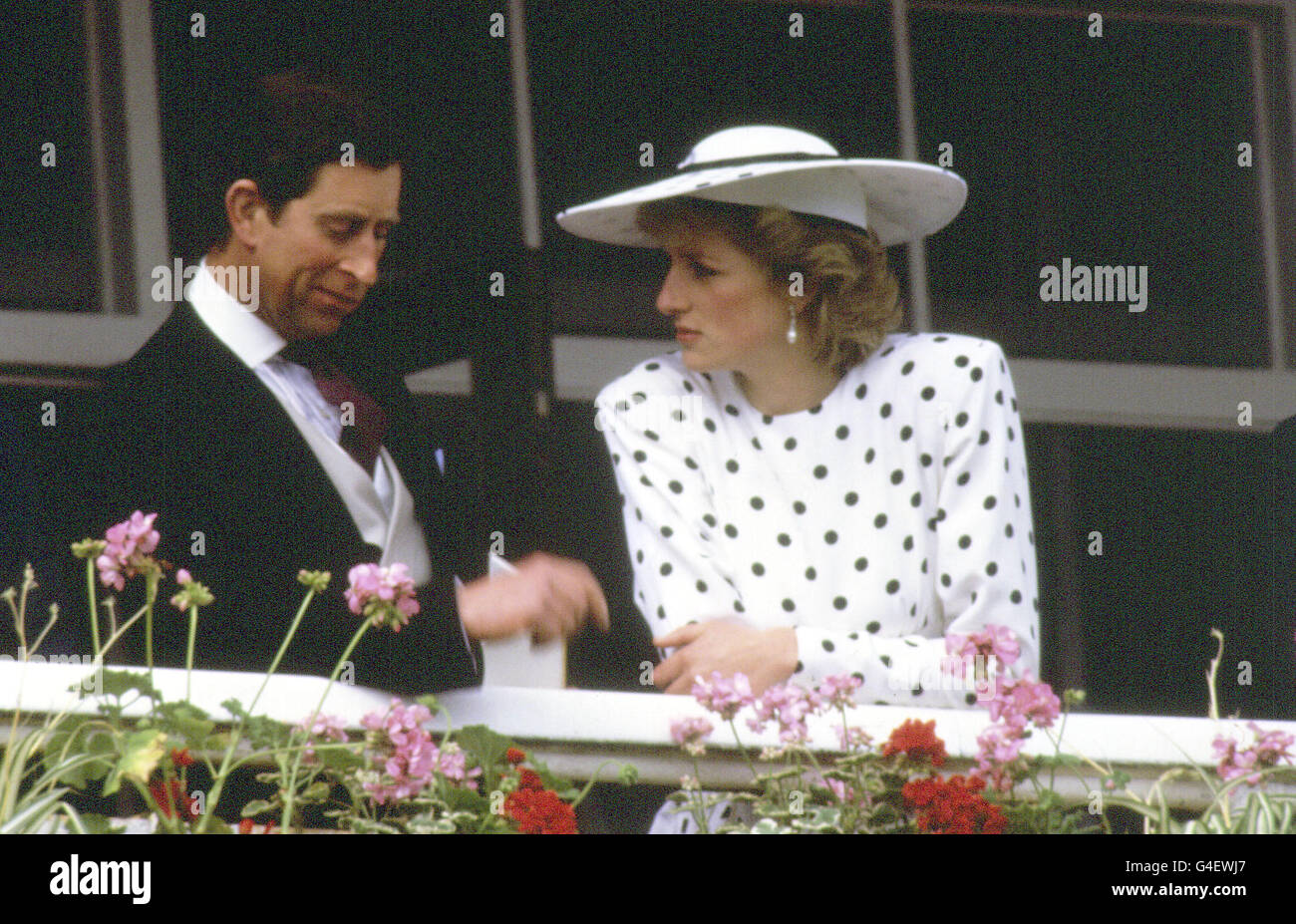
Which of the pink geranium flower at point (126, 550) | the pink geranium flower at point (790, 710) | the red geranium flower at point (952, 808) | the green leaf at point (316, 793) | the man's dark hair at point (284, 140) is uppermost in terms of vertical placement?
the man's dark hair at point (284, 140)

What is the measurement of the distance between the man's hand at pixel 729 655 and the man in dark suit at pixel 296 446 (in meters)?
0.19

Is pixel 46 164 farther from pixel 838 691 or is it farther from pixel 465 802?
pixel 838 691

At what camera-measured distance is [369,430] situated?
402 cm

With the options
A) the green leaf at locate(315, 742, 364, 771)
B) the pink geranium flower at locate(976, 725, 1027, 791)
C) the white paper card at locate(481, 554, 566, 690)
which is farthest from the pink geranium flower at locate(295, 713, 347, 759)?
the pink geranium flower at locate(976, 725, 1027, 791)

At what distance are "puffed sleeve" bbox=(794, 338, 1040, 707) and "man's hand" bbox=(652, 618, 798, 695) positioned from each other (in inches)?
1.4

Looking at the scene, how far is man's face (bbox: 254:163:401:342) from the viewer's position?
4043 millimetres

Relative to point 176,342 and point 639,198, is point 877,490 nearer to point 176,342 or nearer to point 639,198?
point 639,198

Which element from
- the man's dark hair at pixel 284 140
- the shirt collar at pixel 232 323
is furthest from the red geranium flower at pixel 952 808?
the man's dark hair at pixel 284 140

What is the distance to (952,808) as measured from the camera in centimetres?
325

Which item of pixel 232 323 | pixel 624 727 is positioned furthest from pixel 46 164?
pixel 624 727

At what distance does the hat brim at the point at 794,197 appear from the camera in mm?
4039

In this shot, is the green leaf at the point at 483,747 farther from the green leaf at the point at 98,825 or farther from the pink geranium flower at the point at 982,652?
the pink geranium flower at the point at 982,652

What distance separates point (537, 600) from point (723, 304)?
697 millimetres

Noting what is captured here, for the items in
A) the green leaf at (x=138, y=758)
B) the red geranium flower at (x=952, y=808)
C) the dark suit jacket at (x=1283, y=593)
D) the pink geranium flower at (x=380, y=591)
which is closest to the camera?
the green leaf at (x=138, y=758)
